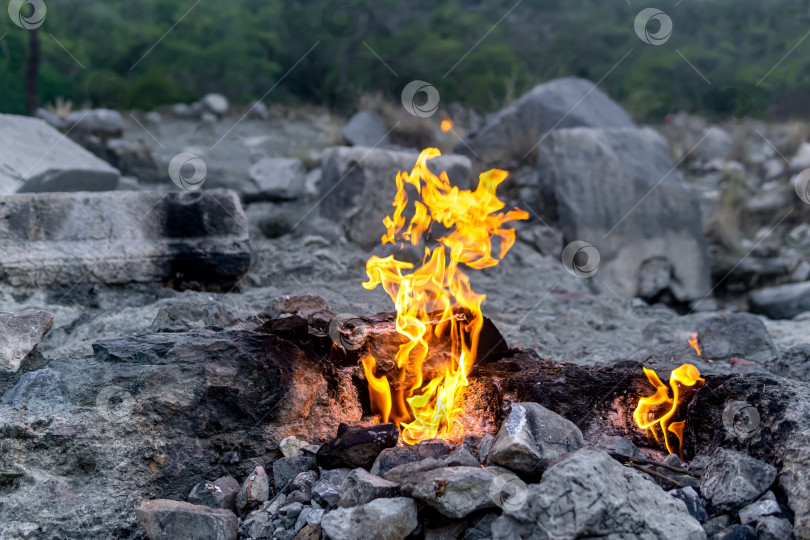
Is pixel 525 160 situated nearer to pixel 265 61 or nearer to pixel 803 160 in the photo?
pixel 803 160

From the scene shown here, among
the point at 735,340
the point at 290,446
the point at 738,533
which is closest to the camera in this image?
the point at 738,533

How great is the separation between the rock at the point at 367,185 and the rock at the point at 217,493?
143 inches

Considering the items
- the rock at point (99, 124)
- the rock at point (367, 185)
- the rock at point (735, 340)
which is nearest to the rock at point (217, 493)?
the rock at point (735, 340)

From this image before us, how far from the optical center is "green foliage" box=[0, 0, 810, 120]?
1688cm

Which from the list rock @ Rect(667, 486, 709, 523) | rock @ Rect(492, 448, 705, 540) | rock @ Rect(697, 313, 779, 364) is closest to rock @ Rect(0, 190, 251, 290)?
rock @ Rect(697, 313, 779, 364)

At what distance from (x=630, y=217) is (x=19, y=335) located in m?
5.68

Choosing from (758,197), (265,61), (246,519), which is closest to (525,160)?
(758,197)

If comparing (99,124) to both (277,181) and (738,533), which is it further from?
(738,533)

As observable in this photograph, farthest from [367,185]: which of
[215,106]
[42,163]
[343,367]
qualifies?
[215,106]

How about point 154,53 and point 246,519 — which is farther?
point 154,53

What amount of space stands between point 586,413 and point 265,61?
17.0m

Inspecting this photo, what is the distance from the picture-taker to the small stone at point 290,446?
2.85m

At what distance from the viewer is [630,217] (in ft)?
23.8

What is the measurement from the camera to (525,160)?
27.7 ft
